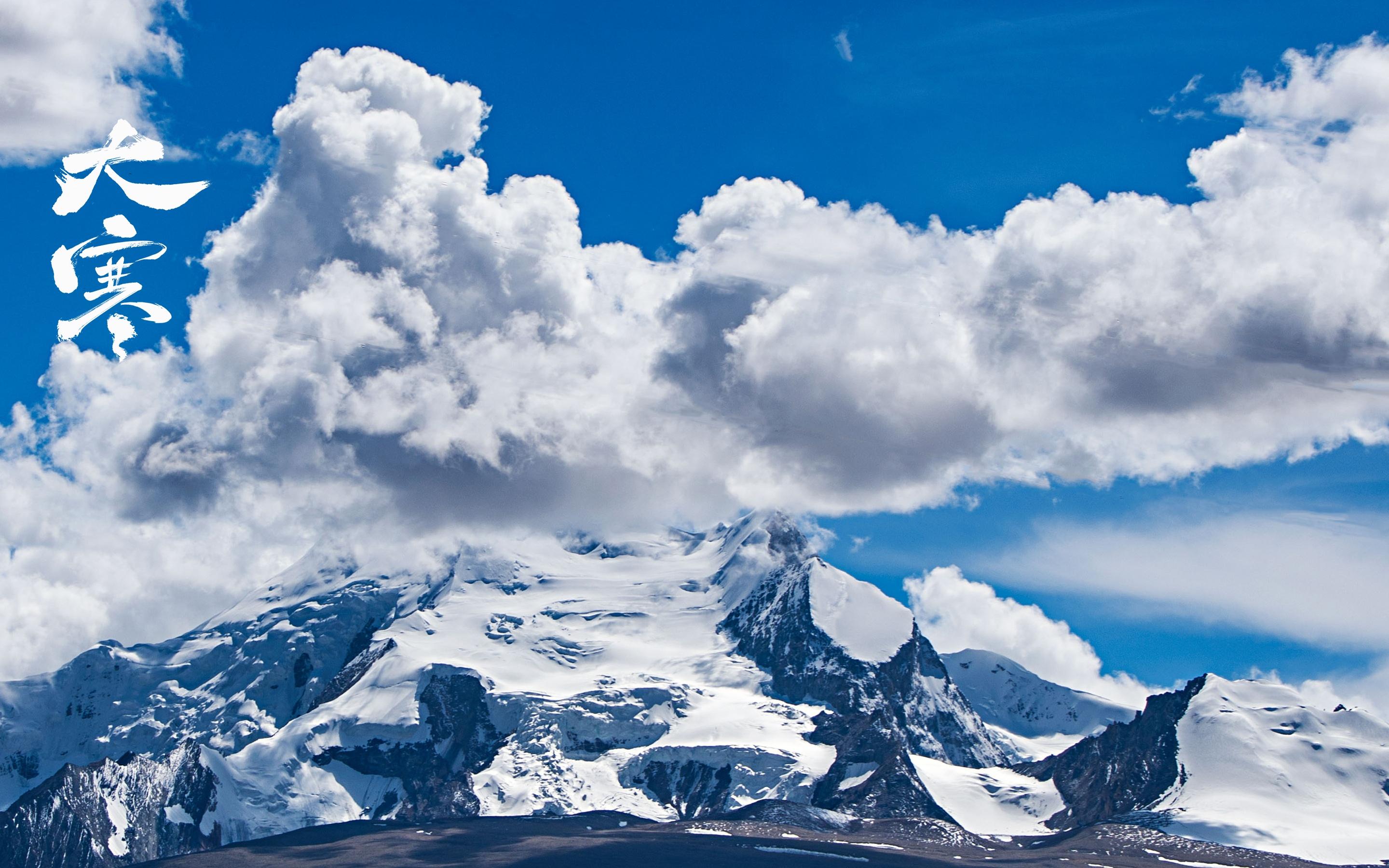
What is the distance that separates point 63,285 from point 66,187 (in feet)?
41.2

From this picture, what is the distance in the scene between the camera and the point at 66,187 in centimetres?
19200

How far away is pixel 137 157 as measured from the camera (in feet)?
642

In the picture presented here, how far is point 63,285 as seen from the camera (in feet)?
650

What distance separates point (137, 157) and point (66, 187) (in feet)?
28.7

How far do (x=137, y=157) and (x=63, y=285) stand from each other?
17.5 meters

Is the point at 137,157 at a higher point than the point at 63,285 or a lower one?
higher
